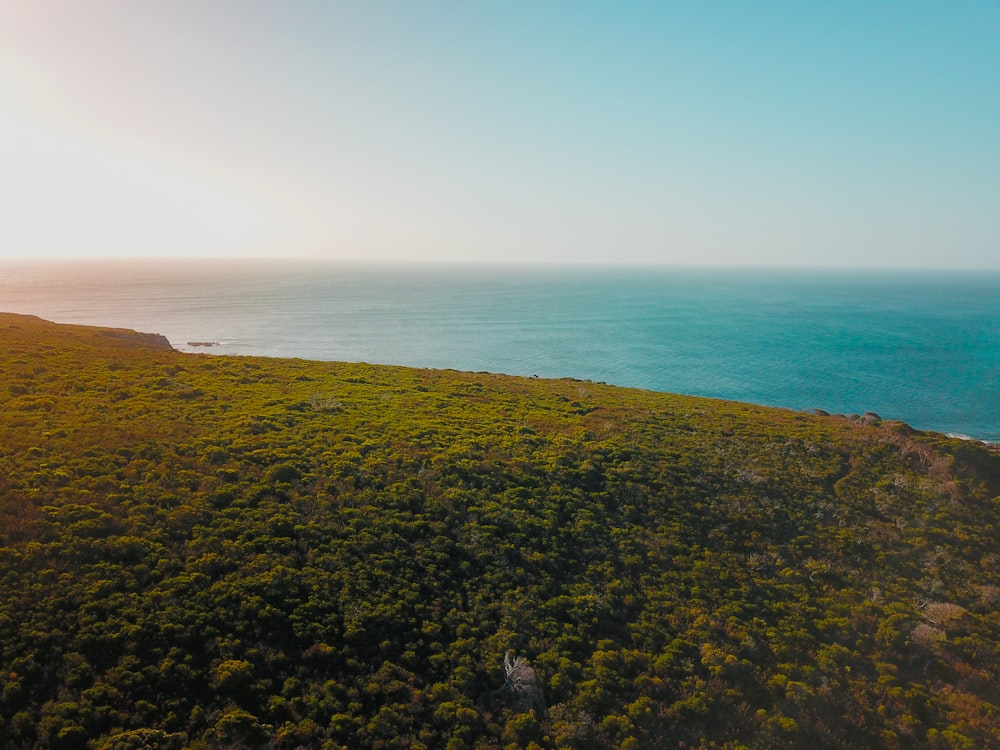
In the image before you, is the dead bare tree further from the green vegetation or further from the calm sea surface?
the calm sea surface

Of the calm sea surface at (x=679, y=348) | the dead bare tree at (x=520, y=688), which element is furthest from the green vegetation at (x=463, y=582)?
the calm sea surface at (x=679, y=348)

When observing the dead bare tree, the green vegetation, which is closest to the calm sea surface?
the green vegetation

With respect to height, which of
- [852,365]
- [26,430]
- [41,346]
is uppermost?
[41,346]

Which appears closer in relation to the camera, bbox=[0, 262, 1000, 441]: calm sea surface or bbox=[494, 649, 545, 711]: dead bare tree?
bbox=[494, 649, 545, 711]: dead bare tree

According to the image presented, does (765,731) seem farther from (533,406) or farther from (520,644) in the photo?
(533,406)

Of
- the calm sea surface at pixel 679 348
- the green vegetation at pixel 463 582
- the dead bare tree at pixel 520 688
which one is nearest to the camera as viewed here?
the green vegetation at pixel 463 582

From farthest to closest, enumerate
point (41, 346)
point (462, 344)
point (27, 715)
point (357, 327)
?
point (357, 327) → point (462, 344) → point (41, 346) → point (27, 715)

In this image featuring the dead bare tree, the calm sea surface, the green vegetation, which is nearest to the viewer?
the green vegetation

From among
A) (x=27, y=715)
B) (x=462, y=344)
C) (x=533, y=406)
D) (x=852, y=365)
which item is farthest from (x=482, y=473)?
(x=852, y=365)

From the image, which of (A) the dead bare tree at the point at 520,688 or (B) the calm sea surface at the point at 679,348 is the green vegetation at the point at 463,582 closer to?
(A) the dead bare tree at the point at 520,688
